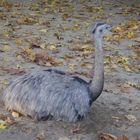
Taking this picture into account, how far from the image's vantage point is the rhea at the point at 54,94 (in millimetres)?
5562

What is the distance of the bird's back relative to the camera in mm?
5559

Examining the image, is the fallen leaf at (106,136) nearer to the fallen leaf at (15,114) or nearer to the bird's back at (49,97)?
the bird's back at (49,97)

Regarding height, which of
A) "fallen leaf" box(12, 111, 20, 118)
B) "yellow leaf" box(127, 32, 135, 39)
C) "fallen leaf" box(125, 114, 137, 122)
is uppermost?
"yellow leaf" box(127, 32, 135, 39)

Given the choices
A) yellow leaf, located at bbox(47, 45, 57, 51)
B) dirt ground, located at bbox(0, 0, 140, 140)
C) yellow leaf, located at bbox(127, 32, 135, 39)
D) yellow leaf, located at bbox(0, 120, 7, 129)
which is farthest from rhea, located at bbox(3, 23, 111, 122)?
yellow leaf, located at bbox(127, 32, 135, 39)

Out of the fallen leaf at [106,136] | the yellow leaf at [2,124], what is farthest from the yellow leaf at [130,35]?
the yellow leaf at [2,124]

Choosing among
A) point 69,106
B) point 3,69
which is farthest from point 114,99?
point 3,69

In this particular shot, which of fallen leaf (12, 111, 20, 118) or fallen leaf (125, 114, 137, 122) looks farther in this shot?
fallen leaf (125, 114, 137, 122)

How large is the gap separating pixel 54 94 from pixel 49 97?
63mm

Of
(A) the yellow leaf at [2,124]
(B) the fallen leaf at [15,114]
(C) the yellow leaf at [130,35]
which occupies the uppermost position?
(C) the yellow leaf at [130,35]

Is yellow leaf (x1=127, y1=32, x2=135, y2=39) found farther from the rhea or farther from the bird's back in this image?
the bird's back

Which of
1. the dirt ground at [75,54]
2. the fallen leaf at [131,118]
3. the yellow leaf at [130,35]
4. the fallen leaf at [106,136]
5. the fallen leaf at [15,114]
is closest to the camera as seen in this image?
the fallen leaf at [106,136]

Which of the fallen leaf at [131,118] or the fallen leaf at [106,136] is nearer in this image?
the fallen leaf at [106,136]

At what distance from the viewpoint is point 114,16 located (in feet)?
42.2

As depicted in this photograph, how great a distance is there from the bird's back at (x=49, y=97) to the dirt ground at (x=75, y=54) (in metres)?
0.10
